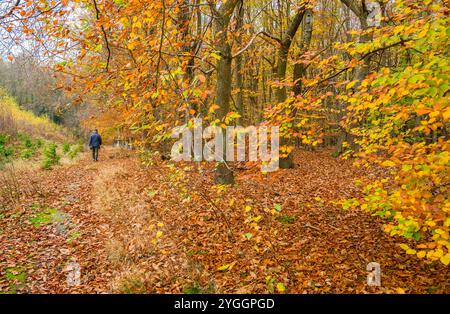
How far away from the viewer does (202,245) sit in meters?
5.73

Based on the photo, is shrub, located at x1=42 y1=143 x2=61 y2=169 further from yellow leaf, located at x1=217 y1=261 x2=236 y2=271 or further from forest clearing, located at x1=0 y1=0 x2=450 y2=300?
yellow leaf, located at x1=217 y1=261 x2=236 y2=271

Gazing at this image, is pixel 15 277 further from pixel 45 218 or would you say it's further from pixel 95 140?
pixel 95 140

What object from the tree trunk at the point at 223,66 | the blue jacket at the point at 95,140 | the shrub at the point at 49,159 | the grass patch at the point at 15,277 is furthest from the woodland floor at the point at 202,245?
the blue jacket at the point at 95,140

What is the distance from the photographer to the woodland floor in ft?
15.0

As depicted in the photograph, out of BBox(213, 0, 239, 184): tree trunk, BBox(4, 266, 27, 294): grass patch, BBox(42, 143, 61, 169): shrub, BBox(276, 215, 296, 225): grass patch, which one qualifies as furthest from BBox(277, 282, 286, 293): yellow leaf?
BBox(42, 143, 61, 169): shrub

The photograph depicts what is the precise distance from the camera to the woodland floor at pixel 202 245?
4578 millimetres

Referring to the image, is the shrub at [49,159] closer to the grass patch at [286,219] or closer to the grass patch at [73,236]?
the grass patch at [73,236]

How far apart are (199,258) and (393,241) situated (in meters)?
3.73

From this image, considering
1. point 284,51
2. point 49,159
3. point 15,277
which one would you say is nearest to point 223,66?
point 284,51

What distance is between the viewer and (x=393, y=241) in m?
5.64

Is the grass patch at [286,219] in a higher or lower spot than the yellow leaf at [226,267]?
higher
